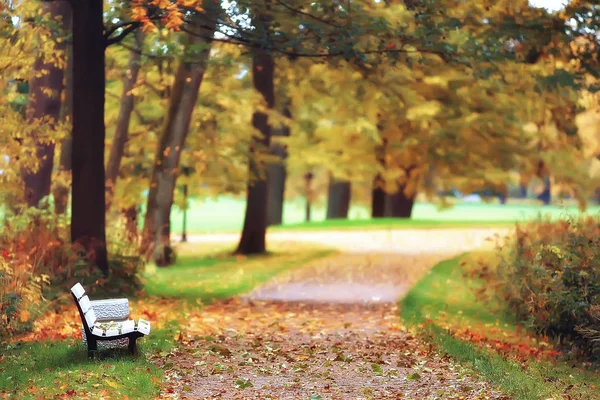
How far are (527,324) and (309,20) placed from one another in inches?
240

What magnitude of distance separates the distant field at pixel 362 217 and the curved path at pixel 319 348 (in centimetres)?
334

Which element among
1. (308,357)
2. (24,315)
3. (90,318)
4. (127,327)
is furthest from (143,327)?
(24,315)

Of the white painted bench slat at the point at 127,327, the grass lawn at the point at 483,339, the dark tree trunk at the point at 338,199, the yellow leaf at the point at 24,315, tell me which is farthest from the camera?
the dark tree trunk at the point at 338,199

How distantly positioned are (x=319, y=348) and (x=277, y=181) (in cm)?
2669

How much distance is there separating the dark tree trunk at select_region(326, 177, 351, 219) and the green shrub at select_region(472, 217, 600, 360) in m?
25.7

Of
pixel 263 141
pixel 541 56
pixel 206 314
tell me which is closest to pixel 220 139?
pixel 263 141

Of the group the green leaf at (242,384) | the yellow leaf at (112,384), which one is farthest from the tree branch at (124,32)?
the yellow leaf at (112,384)

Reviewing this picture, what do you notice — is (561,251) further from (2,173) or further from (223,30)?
(2,173)

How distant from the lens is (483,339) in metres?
13.7

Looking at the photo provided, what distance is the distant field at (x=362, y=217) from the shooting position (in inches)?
1303

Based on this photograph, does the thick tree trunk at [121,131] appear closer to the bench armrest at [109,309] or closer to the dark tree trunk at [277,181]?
the bench armrest at [109,309]

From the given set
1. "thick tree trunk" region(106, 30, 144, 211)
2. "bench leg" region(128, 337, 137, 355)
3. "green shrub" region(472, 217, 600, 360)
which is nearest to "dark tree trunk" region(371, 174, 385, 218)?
"thick tree trunk" region(106, 30, 144, 211)

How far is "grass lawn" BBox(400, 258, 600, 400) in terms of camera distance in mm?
10227

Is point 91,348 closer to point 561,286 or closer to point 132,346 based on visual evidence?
point 132,346
